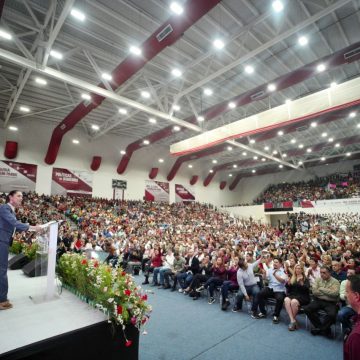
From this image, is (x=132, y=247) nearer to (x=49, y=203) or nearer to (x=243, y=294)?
(x=243, y=294)

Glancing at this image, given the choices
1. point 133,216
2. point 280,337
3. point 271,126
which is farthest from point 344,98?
point 133,216

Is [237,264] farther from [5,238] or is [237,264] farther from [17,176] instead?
[17,176]

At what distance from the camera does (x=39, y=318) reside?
8.30 ft

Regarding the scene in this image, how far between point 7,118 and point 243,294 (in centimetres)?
1523

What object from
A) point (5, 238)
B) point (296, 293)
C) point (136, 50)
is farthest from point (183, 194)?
point (5, 238)

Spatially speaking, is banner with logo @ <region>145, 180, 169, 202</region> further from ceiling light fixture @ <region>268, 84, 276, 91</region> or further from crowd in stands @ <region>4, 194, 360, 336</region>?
ceiling light fixture @ <region>268, 84, 276, 91</region>

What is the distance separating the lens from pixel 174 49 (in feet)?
27.0

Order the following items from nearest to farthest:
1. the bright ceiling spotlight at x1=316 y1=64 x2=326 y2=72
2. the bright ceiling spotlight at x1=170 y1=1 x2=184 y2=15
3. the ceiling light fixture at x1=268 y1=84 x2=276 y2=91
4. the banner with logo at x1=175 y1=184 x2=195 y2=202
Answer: the bright ceiling spotlight at x1=170 y1=1 x2=184 y2=15, the bright ceiling spotlight at x1=316 y1=64 x2=326 y2=72, the ceiling light fixture at x1=268 y1=84 x2=276 y2=91, the banner with logo at x1=175 y1=184 x2=195 y2=202

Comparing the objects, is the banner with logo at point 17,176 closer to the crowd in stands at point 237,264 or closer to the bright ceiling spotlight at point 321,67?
the crowd in stands at point 237,264

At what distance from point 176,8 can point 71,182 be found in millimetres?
14599

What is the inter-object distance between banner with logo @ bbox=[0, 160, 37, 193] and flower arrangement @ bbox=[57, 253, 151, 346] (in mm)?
14502

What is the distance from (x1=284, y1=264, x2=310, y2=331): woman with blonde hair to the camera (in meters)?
4.18

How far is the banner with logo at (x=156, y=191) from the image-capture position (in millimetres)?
21869

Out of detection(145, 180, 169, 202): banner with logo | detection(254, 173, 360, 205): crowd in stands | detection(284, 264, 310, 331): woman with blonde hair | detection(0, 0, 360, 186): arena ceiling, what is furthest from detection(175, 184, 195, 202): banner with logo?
detection(284, 264, 310, 331): woman with blonde hair
